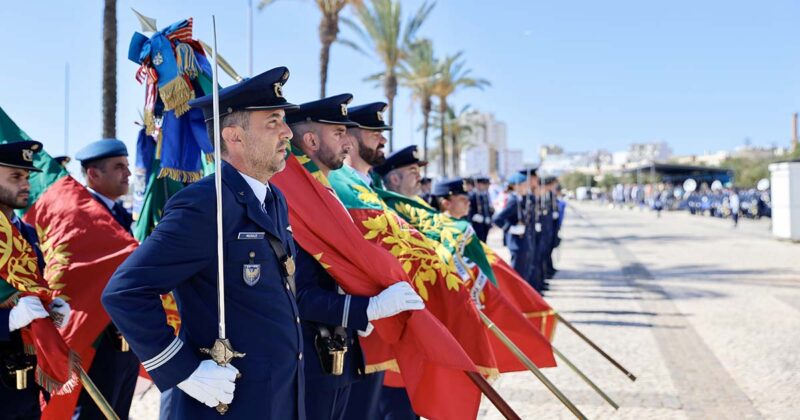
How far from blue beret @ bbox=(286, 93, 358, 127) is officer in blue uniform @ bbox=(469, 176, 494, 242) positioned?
372 inches

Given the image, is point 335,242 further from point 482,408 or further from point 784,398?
point 784,398

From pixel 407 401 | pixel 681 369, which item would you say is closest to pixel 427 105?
pixel 681 369

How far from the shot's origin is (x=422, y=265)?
4.01m

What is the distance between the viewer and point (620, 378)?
6.75m

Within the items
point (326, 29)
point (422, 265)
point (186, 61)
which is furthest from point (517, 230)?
point (326, 29)

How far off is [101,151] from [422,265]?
2.25 metres

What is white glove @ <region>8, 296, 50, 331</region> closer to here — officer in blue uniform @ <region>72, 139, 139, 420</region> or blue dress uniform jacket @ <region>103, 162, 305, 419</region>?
officer in blue uniform @ <region>72, 139, 139, 420</region>

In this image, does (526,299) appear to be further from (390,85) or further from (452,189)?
(390,85)

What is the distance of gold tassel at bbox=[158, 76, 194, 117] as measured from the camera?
389 centimetres

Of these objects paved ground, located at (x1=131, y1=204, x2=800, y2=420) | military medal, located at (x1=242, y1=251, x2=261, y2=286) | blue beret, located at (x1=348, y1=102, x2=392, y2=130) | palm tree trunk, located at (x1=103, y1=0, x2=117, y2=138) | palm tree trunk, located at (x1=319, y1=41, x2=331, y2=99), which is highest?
palm tree trunk, located at (x1=319, y1=41, x2=331, y2=99)

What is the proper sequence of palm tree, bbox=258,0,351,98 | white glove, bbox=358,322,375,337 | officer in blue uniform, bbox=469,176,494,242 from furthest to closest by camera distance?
palm tree, bbox=258,0,351,98 < officer in blue uniform, bbox=469,176,494,242 < white glove, bbox=358,322,375,337

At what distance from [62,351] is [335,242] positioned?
1.38 m

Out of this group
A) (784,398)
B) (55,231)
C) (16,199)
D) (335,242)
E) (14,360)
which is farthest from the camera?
(784,398)

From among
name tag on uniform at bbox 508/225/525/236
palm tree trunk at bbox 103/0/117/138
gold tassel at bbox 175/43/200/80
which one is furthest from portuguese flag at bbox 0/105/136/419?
name tag on uniform at bbox 508/225/525/236
